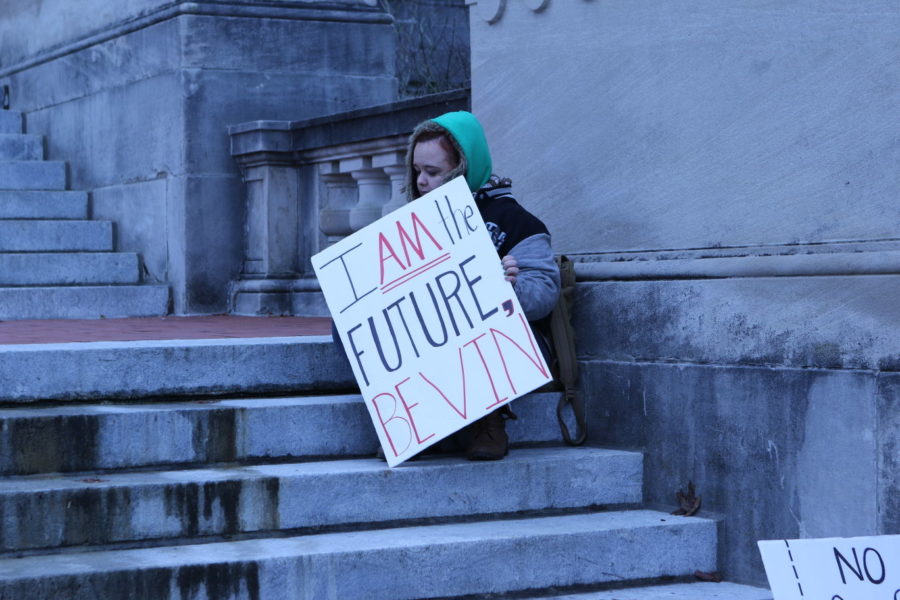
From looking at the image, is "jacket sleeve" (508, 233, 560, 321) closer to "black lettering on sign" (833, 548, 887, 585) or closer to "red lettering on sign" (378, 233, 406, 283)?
"red lettering on sign" (378, 233, 406, 283)

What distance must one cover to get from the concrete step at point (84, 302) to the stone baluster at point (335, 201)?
1108 millimetres

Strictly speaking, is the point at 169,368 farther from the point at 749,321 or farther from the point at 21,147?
the point at 21,147

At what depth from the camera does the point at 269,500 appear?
469cm

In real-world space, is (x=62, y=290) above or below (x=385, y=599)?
above

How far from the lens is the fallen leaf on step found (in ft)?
16.8

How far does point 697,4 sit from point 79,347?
234 cm

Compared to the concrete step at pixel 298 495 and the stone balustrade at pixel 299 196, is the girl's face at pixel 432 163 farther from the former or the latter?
the stone balustrade at pixel 299 196

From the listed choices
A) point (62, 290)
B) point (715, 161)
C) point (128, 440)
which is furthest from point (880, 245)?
point (62, 290)

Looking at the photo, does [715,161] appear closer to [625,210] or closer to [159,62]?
[625,210]

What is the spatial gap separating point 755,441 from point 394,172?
10.2 ft

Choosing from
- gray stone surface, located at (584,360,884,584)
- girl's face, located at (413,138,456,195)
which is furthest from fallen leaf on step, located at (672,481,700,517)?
girl's face, located at (413,138,456,195)

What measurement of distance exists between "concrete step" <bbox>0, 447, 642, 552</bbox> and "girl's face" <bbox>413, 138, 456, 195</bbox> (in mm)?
941

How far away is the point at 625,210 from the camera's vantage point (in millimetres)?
5535

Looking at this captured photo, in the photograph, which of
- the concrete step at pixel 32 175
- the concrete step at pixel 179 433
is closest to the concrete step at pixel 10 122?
the concrete step at pixel 32 175
